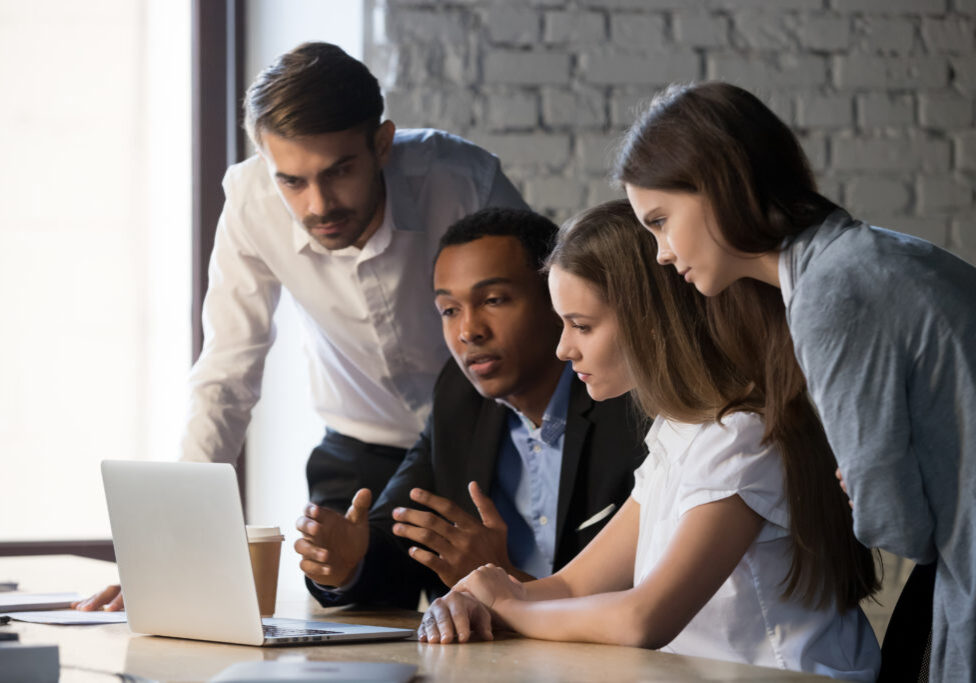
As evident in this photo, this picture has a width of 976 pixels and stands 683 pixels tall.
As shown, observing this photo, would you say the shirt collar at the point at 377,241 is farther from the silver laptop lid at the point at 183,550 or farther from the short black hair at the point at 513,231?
the silver laptop lid at the point at 183,550

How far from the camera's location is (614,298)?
1483 millimetres

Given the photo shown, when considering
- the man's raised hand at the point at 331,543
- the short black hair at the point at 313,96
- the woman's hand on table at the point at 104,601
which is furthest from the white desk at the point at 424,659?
the short black hair at the point at 313,96

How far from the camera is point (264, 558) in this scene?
1355 mm

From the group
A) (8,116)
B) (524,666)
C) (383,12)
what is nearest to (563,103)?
(383,12)

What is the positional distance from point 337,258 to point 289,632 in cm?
102

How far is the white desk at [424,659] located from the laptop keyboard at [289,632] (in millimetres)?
34

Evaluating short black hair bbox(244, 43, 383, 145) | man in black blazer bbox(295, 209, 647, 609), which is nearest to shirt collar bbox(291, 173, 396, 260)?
short black hair bbox(244, 43, 383, 145)

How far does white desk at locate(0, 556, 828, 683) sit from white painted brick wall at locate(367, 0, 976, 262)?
1607mm

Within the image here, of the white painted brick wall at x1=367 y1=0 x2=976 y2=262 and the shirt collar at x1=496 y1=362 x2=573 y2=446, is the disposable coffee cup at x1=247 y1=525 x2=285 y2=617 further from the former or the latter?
the white painted brick wall at x1=367 y1=0 x2=976 y2=262

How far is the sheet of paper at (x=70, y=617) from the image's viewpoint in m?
1.29

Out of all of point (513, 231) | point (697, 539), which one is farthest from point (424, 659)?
point (513, 231)

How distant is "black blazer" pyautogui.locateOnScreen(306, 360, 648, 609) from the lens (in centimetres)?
156

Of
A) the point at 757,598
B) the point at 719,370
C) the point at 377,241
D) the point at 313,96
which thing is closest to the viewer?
the point at 757,598

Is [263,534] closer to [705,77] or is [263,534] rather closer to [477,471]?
[477,471]
